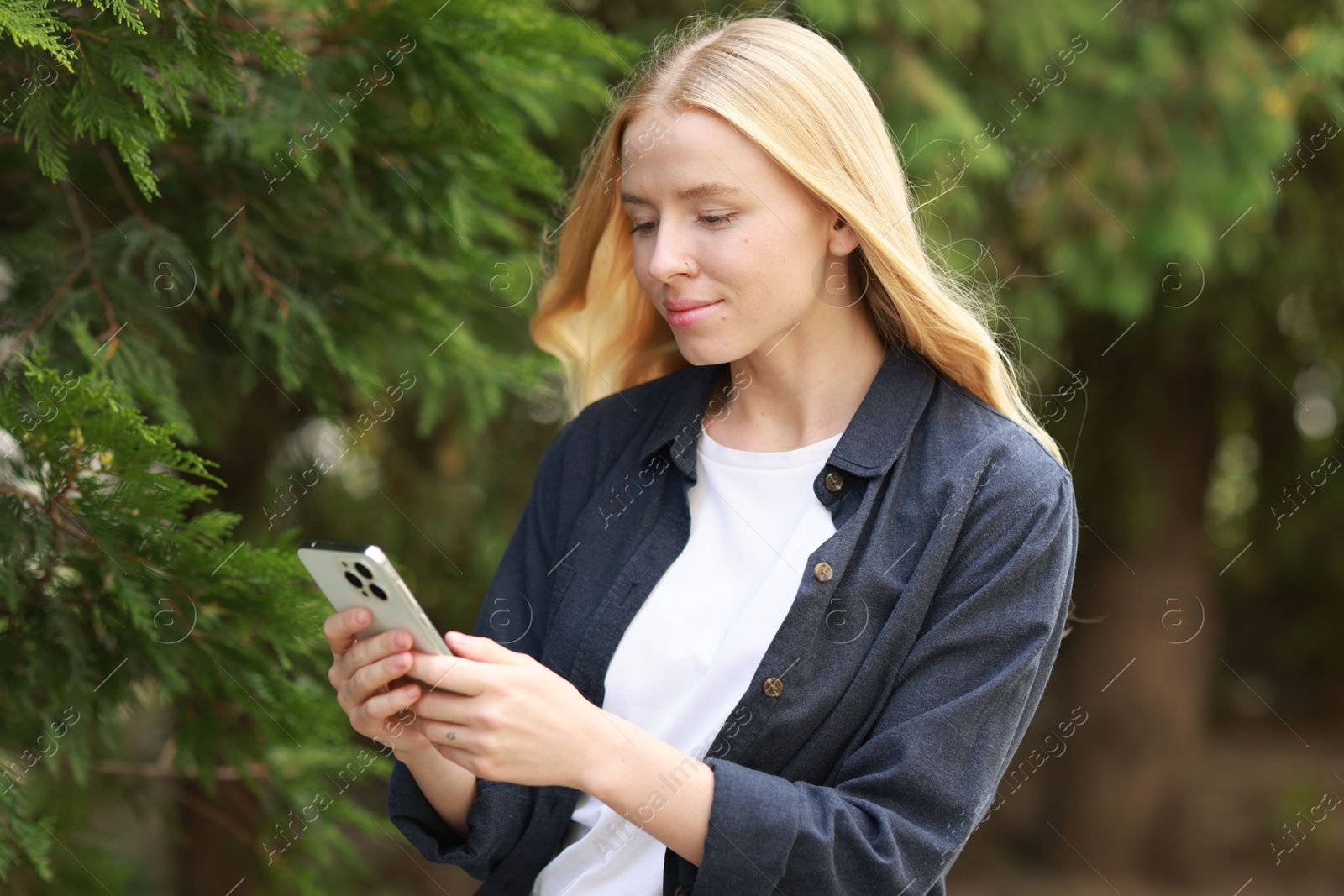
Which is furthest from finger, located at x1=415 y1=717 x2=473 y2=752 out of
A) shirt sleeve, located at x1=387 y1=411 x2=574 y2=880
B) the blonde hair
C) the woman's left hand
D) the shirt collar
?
the blonde hair

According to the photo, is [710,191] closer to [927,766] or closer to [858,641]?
[858,641]

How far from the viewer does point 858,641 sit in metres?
1.54

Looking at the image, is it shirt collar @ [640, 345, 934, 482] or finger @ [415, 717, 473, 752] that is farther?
shirt collar @ [640, 345, 934, 482]

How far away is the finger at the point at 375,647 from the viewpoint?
133 centimetres

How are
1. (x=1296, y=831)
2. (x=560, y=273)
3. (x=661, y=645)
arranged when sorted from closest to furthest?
(x=661, y=645) < (x=560, y=273) < (x=1296, y=831)

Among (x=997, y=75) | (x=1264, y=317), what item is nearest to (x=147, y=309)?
(x=997, y=75)

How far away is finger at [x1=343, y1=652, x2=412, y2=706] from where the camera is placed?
4.33ft

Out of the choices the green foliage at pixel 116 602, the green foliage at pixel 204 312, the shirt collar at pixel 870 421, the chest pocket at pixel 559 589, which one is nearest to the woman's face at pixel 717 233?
the shirt collar at pixel 870 421

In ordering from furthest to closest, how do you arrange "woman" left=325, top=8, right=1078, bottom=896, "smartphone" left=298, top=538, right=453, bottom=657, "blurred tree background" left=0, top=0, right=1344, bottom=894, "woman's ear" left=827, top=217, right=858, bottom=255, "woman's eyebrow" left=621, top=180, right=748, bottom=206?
"blurred tree background" left=0, top=0, right=1344, bottom=894
"woman's ear" left=827, top=217, right=858, bottom=255
"woman's eyebrow" left=621, top=180, right=748, bottom=206
"woman" left=325, top=8, right=1078, bottom=896
"smartphone" left=298, top=538, right=453, bottom=657

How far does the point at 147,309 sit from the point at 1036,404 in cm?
360

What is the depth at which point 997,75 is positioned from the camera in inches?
153

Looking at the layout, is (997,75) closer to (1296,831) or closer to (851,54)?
(851,54)

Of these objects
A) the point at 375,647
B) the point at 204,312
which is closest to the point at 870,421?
the point at 375,647

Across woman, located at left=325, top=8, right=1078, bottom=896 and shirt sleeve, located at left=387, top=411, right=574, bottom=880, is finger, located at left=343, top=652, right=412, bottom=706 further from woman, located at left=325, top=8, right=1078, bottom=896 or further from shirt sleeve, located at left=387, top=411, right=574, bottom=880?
shirt sleeve, located at left=387, top=411, right=574, bottom=880
